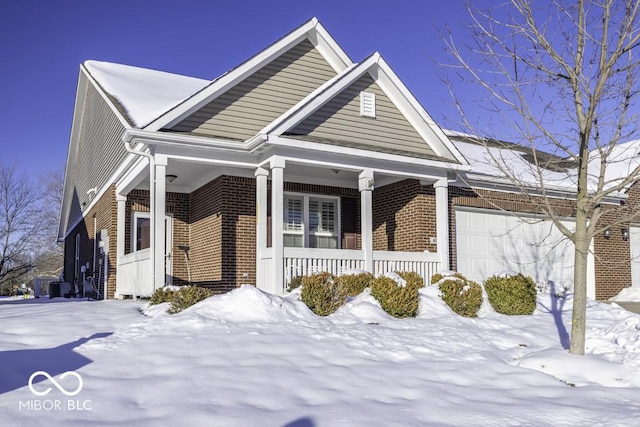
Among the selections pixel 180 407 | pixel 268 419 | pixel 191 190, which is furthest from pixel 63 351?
pixel 191 190

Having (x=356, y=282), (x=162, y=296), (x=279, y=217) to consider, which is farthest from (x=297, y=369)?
(x=279, y=217)

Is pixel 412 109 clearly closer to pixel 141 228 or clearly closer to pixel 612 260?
pixel 141 228

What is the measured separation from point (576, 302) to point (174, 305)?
551 centimetres

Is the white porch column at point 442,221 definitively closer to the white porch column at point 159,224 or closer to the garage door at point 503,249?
the garage door at point 503,249

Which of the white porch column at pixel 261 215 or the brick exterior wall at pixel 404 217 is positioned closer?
the white porch column at pixel 261 215

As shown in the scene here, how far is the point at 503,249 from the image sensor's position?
15.9 metres

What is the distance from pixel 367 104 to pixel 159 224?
16.8 ft

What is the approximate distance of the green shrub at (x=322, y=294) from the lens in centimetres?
963

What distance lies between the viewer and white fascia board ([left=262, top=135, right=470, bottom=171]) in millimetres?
11844

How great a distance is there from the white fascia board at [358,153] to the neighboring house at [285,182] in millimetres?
23

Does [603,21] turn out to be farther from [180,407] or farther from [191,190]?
[191,190]

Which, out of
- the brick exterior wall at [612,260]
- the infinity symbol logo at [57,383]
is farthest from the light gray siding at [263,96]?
the brick exterior wall at [612,260]

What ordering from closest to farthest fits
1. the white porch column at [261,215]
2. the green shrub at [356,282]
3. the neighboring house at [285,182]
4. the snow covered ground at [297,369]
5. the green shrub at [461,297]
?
the snow covered ground at [297,369]
the green shrub at [356,282]
the green shrub at [461,297]
the neighboring house at [285,182]
the white porch column at [261,215]

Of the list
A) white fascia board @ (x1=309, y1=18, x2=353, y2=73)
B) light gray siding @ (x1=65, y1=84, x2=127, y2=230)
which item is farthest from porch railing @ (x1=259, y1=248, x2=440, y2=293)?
light gray siding @ (x1=65, y1=84, x2=127, y2=230)
